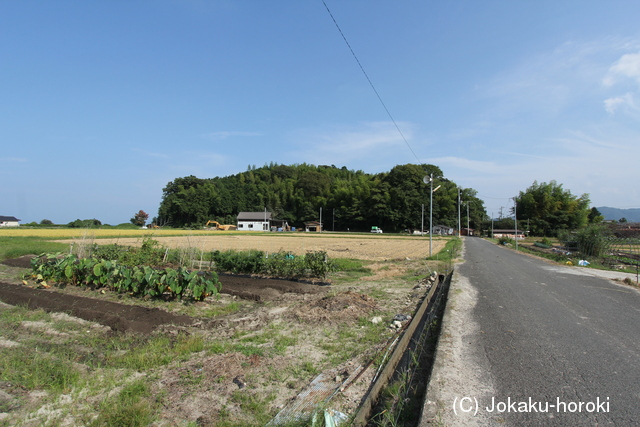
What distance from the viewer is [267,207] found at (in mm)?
97750

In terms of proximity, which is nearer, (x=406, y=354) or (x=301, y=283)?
(x=406, y=354)

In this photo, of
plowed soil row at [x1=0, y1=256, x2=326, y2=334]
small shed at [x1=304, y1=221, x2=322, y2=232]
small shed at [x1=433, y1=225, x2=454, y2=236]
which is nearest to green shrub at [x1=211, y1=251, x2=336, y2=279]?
plowed soil row at [x1=0, y1=256, x2=326, y2=334]

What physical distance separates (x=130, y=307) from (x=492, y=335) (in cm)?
662

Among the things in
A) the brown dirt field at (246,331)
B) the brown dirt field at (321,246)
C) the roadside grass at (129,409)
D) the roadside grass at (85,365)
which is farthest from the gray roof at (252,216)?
the roadside grass at (129,409)

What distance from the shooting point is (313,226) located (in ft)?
295

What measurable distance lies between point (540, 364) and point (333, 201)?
87.0m

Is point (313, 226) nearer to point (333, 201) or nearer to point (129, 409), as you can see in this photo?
point (333, 201)

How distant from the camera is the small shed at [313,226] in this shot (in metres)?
87.7

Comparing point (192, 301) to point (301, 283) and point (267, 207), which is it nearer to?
point (301, 283)

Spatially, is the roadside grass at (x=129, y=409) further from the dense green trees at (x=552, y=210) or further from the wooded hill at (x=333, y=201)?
the dense green trees at (x=552, y=210)

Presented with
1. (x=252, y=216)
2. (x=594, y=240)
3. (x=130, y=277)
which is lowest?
(x=130, y=277)

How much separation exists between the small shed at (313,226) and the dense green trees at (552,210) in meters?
48.6

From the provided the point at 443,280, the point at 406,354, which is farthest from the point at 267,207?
the point at 406,354

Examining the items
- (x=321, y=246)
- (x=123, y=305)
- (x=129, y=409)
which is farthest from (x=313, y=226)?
(x=129, y=409)
